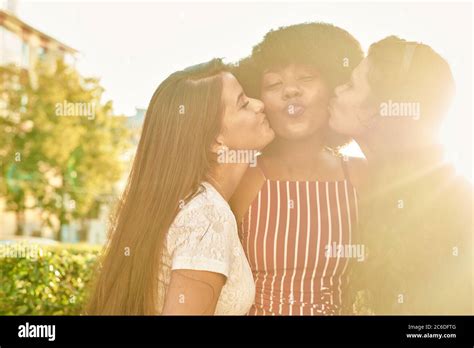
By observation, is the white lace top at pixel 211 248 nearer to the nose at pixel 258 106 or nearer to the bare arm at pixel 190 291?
the bare arm at pixel 190 291

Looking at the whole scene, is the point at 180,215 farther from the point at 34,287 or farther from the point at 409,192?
the point at 34,287

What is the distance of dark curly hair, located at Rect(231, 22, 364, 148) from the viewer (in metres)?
4.28

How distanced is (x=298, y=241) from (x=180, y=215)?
0.97 meters

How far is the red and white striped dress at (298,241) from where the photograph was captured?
4207 millimetres

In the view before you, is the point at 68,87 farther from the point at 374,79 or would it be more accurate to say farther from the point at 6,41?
the point at 374,79

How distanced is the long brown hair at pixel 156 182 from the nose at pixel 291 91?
0.49 meters

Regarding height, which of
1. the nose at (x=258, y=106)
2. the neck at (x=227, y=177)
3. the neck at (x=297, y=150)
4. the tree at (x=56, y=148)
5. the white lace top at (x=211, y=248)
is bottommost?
the white lace top at (x=211, y=248)

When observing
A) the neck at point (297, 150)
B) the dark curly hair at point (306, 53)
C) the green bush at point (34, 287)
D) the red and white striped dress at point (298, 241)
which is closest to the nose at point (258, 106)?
the dark curly hair at point (306, 53)

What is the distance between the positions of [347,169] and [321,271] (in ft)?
2.43

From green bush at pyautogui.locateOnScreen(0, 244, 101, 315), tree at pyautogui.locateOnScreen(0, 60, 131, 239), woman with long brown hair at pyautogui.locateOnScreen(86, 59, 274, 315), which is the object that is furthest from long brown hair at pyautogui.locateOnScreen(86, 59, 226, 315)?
tree at pyautogui.locateOnScreen(0, 60, 131, 239)

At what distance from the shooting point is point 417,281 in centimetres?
443

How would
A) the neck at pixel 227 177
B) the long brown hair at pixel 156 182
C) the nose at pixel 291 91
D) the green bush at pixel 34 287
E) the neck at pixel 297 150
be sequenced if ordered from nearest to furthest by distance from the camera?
the long brown hair at pixel 156 182 → the neck at pixel 227 177 → the nose at pixel 291 91 → the neck at pixel 297 150 → the green bush at pixel 34 287

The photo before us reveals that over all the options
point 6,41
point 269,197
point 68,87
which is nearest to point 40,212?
point 68,87

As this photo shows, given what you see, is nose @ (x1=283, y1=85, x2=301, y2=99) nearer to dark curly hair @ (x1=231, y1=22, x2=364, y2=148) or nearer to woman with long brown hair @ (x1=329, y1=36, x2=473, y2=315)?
dark curly hair @ (x1=231, y1=22, x2=364, y2=148)
